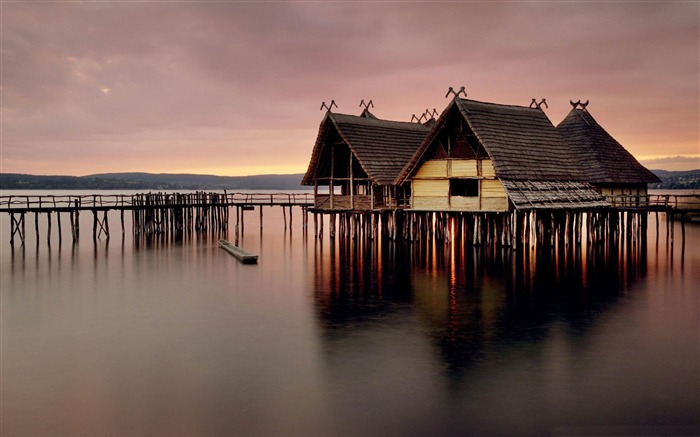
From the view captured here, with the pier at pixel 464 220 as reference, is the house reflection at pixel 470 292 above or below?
below

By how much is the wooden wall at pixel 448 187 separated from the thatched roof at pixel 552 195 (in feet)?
3.09

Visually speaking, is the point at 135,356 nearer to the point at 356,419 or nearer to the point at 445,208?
the point at 356,419

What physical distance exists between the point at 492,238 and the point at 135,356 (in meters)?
23.5

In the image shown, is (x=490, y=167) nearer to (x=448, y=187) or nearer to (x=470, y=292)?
(x=448, y=187)

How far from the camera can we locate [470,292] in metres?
23.4

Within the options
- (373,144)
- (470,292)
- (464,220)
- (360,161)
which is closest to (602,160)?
(464,220)

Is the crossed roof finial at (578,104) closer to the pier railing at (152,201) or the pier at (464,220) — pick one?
the pier at (464,220)

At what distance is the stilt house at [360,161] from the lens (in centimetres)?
3719

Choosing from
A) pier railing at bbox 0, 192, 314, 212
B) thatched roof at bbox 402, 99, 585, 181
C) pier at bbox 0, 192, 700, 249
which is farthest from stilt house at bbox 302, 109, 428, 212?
thatched roof at bbox 402, 99, 585, 181

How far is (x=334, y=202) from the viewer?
39.3m

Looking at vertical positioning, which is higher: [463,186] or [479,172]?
[479,172]

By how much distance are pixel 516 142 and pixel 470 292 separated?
516 inches

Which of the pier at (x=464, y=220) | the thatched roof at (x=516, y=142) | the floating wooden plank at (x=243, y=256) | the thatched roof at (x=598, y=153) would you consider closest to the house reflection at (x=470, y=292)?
the pier at (x=464, y=220)

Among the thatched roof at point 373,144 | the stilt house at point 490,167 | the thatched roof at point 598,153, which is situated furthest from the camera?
the thatched roof at point 598,153
